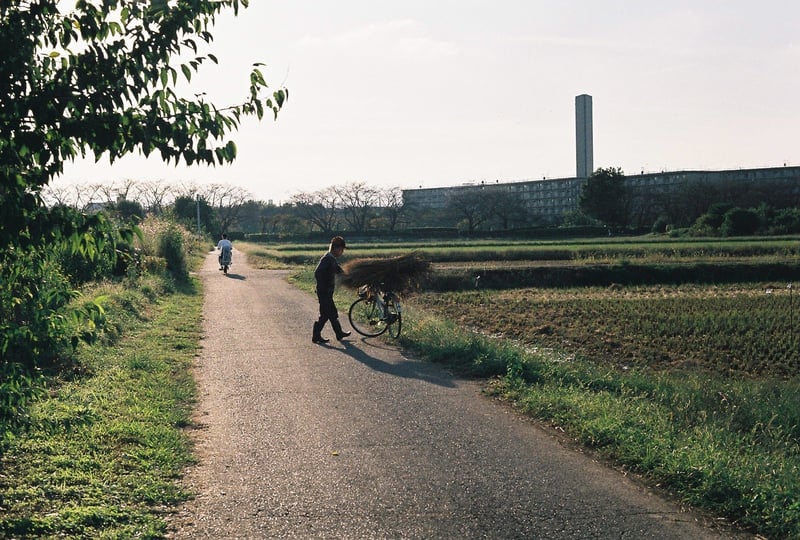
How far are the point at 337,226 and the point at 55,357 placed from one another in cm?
10226

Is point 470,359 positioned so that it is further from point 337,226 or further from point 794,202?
point 337,226

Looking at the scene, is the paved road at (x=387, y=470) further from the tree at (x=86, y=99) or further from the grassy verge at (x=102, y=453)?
the tree at (x=86, y=99)

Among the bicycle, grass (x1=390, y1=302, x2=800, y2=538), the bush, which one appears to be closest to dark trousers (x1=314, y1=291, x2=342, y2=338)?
the bicycle

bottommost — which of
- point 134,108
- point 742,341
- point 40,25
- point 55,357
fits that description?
point 742,341

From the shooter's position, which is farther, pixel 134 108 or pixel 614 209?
pixel 614 209

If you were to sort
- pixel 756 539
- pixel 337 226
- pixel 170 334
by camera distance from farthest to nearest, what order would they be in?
1. pixel 337 226
2. pixel 170 334
3. pixel 756 539

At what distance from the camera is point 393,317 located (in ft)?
41.2

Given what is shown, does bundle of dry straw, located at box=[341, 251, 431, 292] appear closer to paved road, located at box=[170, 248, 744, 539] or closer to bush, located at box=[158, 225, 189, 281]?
paved road, located at box=[170, 248, 744, 539]

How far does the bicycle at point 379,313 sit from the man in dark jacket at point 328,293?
690 millimetres

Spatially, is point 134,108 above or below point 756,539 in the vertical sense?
above

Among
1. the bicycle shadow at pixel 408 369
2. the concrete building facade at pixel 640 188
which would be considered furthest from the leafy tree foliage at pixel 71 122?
the concrete building facade at pixel 640 188

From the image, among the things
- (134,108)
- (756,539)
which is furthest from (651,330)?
(134,108)

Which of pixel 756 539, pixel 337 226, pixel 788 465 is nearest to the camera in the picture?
pixel 756 539

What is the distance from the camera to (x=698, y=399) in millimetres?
8500
